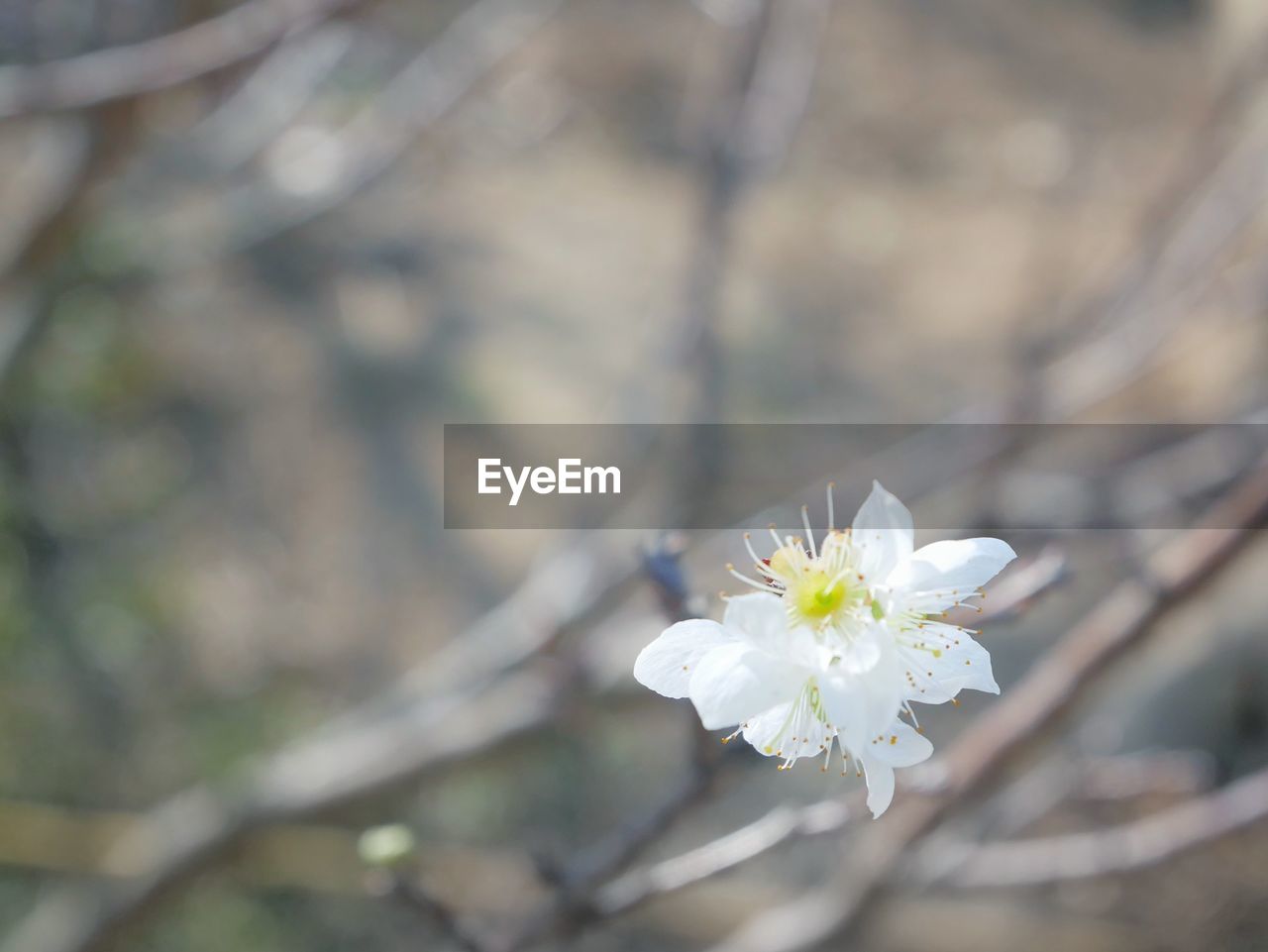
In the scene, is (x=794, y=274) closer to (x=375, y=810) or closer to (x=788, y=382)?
(x=788, y=382)

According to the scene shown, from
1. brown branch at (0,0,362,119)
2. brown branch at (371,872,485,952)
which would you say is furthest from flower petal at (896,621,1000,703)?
brown branch at (0,0,362,119)

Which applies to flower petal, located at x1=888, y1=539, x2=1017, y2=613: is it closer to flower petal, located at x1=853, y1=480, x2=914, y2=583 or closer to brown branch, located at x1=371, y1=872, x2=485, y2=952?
flower petal, located at x1=853, y1=480, x2=914, y2=583

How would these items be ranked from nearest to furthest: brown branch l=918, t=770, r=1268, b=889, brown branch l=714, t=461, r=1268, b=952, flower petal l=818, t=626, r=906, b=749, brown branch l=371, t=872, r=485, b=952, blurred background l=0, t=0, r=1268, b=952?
1. flower petal l=818, t=626, r=906, b=749
2. brown branch l=371, t=872, r=485, b=952
3. brown branch l=714, t=461, r=1268, b=952
4. brown branch l=918, t=770, r=1268, b=889
5. blurred background l=0, t=0, r=1268, b=952

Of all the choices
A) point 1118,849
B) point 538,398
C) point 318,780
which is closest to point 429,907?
point 1118,849

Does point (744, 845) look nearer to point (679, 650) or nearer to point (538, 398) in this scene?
point (679, 650)

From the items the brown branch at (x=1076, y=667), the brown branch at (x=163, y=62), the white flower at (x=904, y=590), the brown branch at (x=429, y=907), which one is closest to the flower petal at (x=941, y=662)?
the white flower at (x=904, y=590)

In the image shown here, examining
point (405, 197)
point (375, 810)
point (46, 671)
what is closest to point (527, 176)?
point (405, 197)

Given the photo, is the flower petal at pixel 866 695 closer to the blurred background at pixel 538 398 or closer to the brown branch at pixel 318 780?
the blurred background at pixel 538 398
